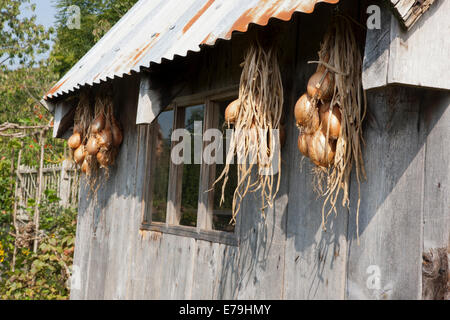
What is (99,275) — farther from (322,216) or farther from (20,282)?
(322,216)

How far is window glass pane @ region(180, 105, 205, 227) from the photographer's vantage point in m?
3.51

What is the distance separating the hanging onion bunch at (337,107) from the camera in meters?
2.11

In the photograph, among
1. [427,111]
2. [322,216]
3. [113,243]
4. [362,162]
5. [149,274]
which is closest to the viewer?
[427,111]

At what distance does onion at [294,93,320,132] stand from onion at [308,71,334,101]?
1.7 inches

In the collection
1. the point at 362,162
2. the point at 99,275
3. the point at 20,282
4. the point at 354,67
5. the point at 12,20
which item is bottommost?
the point at 20,282

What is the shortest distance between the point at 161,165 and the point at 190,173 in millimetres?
412

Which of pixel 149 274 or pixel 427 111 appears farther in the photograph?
pixel 149 274

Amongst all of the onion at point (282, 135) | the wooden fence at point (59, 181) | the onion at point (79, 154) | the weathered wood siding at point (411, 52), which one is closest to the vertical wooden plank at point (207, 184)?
the onion at point (282, 135)

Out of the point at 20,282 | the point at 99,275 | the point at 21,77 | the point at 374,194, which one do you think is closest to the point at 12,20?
the point at 21,77

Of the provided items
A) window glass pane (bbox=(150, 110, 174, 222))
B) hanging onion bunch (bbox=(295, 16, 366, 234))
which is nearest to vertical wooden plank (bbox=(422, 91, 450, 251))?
hanging onion bunch (bbox=(295, 16, 366, 234))

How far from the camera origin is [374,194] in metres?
2.21

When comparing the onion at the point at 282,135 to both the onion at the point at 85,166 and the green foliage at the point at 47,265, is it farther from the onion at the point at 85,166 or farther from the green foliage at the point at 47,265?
the green foliage at the point at 47,265

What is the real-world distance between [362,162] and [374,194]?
0.15m

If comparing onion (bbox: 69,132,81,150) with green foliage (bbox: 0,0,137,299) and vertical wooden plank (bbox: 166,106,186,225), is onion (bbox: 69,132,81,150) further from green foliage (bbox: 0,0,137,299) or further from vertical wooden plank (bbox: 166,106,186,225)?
green foliage (bbox: 0,0,137,299)
